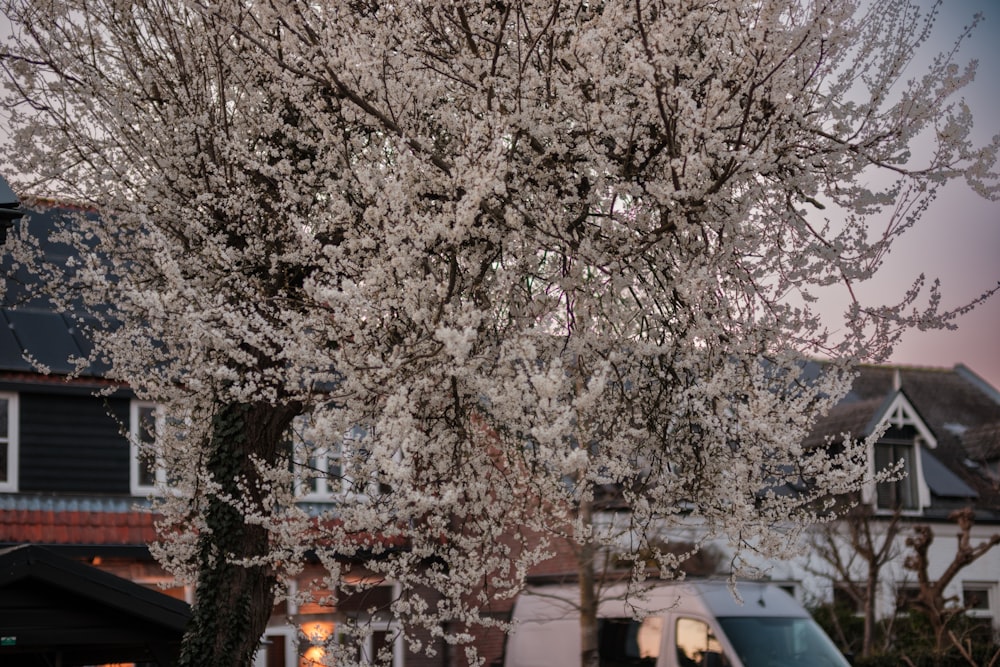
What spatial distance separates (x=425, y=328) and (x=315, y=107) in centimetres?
221

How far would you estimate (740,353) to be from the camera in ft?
27.1

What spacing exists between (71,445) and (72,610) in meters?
6.99

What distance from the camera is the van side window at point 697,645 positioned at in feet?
44.4

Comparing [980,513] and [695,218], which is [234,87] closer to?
[695,218]

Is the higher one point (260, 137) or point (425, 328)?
point (260, 137)

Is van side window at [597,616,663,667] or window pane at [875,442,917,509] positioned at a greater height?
window pane at [875,442,917,509]

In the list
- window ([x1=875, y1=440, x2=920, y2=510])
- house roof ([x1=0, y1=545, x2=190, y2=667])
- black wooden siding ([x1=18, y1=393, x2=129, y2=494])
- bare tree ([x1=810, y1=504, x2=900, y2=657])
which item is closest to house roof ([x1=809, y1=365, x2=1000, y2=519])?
window ([x1=875, y1=440, x2=920, y2=510])

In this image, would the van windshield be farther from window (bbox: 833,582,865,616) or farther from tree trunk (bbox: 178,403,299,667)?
window (bbox: 833,582,865,616)

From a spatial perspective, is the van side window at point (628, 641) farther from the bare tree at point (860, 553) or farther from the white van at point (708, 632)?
the bare tree at point (860, 553)

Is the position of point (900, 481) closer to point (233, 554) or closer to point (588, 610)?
point (588, 610)

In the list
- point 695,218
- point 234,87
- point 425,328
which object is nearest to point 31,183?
point 234,87

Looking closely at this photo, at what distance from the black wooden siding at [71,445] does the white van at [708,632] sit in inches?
279

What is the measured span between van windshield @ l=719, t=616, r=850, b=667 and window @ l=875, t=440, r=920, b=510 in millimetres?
12412

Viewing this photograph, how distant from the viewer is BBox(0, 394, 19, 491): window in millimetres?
16719
